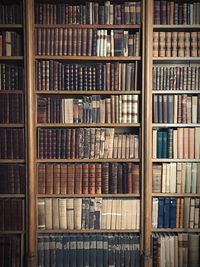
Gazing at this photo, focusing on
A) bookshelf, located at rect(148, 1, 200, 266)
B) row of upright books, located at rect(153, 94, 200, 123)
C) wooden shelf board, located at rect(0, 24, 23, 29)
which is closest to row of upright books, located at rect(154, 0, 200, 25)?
bookshelf, located at rect(148, 1, 200, 266)

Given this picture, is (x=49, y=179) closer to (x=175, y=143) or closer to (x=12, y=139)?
(x=12, y=139)

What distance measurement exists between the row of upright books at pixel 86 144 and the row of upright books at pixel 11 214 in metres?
0.42

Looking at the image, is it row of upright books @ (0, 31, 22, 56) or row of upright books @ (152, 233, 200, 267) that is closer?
row of upright books @ (0, 31, 22, 56)

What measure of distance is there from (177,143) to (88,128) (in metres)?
0.73

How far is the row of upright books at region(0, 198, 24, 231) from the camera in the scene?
7.07 ft

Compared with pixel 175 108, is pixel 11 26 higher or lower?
higher

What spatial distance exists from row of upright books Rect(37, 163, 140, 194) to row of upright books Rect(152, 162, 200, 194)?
6.7 inches

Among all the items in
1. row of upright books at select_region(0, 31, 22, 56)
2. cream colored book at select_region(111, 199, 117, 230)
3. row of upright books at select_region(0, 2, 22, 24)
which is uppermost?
row of upright books at select_region(0, 2, 22, 24)

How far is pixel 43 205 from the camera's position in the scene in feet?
7.21

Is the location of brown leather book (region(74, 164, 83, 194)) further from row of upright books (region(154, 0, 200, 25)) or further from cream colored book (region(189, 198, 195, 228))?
row of upright books (region(154, 0, 200, 25))

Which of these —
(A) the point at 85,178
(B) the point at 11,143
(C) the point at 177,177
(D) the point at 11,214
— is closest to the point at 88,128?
(A) the point at 85,178

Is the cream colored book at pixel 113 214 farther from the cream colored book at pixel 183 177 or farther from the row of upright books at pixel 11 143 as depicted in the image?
the row of upright books at pixel 11 143

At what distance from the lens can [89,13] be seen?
211cm

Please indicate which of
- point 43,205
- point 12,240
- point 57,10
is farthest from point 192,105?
point 12,240
